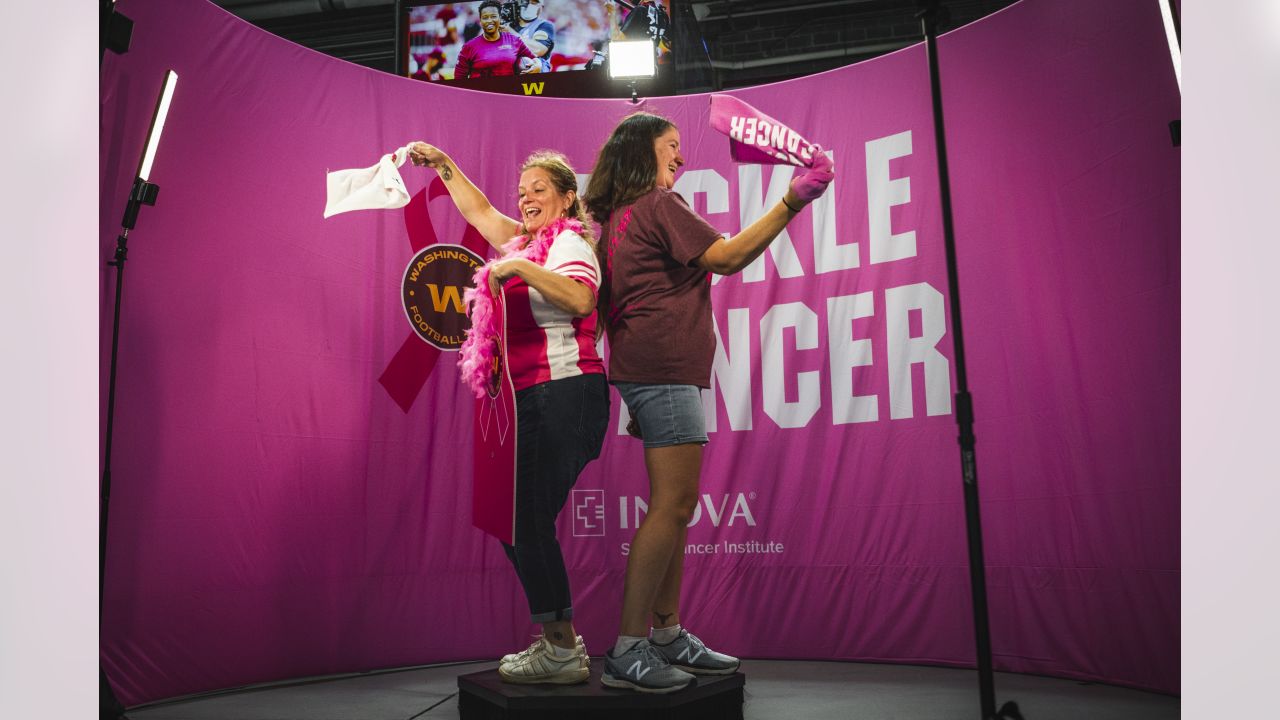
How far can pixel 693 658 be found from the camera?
2.13 metres

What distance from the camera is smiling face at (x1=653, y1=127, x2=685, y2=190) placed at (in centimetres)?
219

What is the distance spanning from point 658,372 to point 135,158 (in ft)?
4.88

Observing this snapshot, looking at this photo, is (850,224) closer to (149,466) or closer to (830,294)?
(830,294)

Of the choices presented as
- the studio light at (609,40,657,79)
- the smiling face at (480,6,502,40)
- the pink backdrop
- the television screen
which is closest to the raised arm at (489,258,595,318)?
the pink backdrop

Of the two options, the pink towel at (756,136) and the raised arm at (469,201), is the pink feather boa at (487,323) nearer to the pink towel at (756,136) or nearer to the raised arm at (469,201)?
the raised arm at (469,201)

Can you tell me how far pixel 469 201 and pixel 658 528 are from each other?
3.48ft

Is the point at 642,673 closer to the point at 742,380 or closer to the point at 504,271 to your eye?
the point at 504,271

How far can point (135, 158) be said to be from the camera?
2.35 meters

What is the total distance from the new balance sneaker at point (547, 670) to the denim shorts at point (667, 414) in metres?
0.50

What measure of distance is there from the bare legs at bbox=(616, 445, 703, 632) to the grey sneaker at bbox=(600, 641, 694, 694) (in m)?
0.04

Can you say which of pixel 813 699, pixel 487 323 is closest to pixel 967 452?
pixel 813 699

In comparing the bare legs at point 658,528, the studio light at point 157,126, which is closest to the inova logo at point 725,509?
the bare legs at point 658,528
